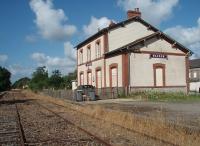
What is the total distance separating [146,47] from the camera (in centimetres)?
3322

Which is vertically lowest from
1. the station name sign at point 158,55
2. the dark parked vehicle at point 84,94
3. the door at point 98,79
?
the dark parked vehicle at point 84,94

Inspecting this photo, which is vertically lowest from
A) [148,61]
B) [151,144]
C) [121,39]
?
[151,144]

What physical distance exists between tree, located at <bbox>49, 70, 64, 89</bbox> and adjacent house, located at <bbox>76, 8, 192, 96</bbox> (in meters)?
28.0

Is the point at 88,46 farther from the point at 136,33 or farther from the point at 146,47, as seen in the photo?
the point at 146,47

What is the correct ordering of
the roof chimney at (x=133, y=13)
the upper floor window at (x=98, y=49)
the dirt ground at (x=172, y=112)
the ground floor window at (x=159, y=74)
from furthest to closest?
the roof chimney at (x=133, y=13) < the upper floor window at (x=98, y=49) < the ground floor window at (x=159, y=74) < the dirt ground at (x=172, y=112)

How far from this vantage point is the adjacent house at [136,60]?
3203 cm

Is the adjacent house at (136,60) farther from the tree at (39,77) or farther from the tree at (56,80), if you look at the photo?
the tree at (39,77)

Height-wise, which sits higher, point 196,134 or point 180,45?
point 180,45

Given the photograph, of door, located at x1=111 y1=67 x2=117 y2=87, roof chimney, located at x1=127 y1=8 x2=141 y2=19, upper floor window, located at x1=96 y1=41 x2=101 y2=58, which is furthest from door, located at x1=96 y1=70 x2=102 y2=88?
roof chimney, located at x1=127 y1=8 x2=141 y2=19

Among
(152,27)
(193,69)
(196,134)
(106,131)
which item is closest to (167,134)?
(196,134)

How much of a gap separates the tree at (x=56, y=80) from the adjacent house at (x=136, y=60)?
28001 millimetres

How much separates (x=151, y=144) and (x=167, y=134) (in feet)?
4.45

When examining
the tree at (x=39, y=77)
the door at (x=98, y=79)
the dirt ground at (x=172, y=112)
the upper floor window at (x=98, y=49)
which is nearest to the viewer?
the dirt ground at (x=172, y=112)

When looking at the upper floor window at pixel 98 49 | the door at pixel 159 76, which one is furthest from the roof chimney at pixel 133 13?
the door at pixel 159 76
